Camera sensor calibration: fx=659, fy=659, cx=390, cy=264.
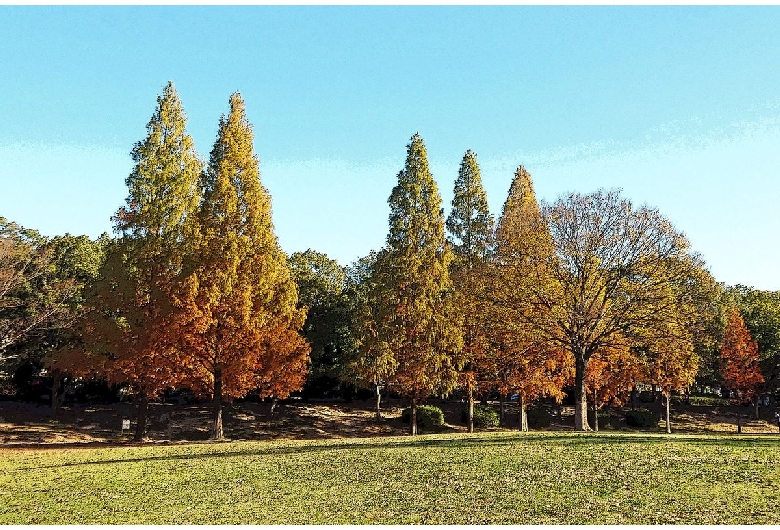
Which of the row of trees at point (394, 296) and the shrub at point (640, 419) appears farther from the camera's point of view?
the shrub at point (640, 419)

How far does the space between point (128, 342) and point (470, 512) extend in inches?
1075

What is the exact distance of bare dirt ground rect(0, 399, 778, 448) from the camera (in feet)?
140

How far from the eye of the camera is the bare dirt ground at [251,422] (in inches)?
1674

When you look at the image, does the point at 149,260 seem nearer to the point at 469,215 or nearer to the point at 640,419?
the point at 469,215

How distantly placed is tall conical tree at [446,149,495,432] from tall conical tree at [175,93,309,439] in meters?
9.58

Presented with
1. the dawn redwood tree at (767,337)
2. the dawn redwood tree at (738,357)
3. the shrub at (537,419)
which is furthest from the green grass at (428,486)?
the dawn redwood tree at (767,337)

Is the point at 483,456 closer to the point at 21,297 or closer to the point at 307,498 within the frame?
the point at 307,498

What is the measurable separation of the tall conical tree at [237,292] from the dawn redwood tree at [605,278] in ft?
45.1

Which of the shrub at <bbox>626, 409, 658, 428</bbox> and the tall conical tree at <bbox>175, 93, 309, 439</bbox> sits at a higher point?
the tall conical tree at <bbox>175, 93, 309, 439</bbox>

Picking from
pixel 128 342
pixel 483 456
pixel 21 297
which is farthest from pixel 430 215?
pixel 21 297

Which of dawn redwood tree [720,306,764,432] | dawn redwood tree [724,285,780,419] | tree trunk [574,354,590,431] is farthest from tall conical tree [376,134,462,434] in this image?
dawn redwood tree [724,285,780,419]

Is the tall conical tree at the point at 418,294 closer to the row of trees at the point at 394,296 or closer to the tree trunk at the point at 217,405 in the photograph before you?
the row of trees at the point at 394,296

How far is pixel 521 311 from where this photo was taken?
1320 inches

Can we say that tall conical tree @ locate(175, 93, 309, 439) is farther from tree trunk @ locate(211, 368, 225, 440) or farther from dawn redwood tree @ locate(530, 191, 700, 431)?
dawn redwood tree @ locate(530, 191, 700, 431)
